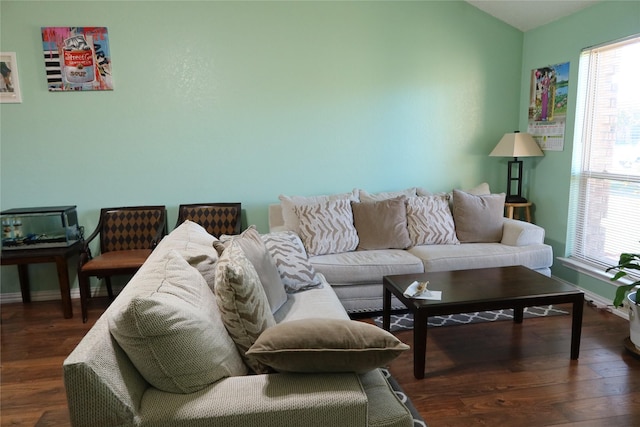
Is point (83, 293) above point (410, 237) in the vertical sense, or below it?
below


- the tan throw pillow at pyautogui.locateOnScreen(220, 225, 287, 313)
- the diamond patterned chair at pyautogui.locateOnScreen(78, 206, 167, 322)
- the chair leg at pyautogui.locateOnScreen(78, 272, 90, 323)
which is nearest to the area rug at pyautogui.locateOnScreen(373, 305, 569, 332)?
the tan throw pillow at pyautogui.locateOnScreen(220, 225, 287, 313)

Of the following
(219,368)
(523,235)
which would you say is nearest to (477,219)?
(523,235)

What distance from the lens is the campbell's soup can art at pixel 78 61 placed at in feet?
11.4

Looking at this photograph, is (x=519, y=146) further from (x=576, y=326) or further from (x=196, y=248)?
(x=196, y=248)

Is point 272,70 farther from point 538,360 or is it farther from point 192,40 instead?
point 538,360

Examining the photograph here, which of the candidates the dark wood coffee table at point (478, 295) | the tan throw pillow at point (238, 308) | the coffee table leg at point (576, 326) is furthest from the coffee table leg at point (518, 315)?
the tan throw pillow at point (238, 308)

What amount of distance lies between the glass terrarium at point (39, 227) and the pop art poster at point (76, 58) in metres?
1.00

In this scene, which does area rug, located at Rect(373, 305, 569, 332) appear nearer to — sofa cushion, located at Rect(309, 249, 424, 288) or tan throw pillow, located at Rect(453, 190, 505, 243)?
sofa cushion, located at Rect(309, 249, 424, 288)

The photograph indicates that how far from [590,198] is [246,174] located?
2.87 meters

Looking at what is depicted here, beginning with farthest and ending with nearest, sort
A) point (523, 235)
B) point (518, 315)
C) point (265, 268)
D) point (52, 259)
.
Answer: point (523, 235), point (52, 259), point (518, 315), point (265, 268)

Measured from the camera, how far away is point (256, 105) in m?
3.78

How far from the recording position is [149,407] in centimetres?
122

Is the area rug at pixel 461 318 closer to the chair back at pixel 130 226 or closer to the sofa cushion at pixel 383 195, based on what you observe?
the sofa cushion at pixel 383 195

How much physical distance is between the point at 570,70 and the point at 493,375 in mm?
2608
